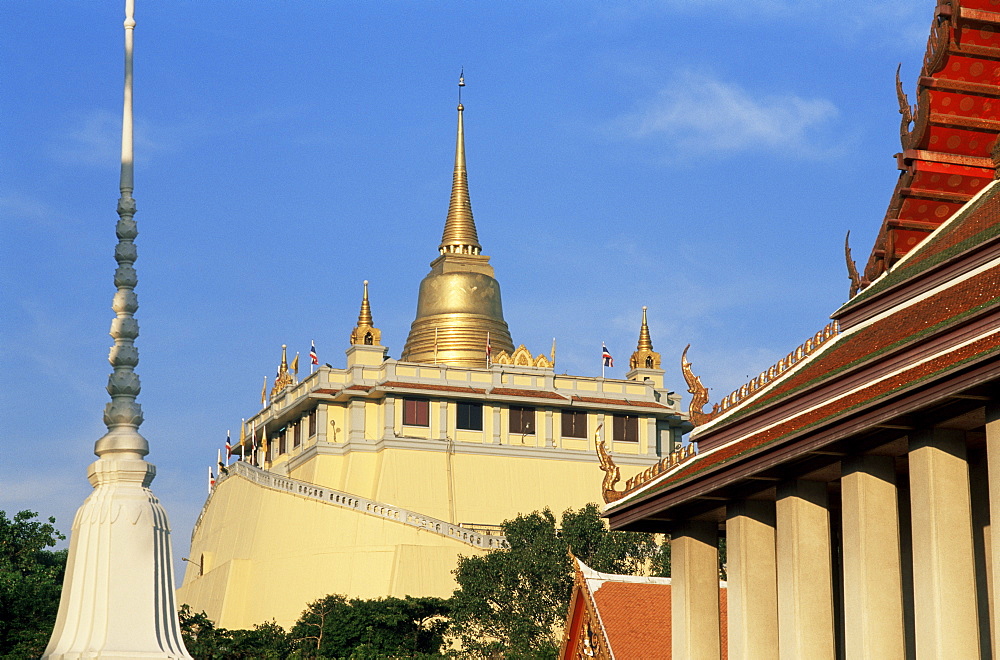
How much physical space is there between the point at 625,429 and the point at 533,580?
2498 centimetres

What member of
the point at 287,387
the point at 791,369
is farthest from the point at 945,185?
the point at 287,387

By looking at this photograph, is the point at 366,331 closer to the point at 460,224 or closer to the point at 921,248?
the point at 460,224

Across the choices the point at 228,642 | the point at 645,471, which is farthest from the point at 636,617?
the point at 228,642

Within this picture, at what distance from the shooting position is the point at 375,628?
60875mm

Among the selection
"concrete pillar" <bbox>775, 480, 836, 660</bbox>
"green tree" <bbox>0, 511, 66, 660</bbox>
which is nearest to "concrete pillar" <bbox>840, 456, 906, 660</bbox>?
"concrete pillar" <bbox>775, 480, 836, 660</bbox>

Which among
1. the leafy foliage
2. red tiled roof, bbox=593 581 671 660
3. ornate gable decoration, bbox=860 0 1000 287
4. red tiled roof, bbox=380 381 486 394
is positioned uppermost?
red tiled roof, bbox=380 381 486 394

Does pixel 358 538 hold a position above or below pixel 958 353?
above

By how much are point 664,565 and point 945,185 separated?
100 ft

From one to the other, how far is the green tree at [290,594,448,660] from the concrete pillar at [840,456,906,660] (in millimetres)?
38816

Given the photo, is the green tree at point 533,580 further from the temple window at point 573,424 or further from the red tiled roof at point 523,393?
the temple window at point 573,424

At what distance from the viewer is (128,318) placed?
15.8 meters

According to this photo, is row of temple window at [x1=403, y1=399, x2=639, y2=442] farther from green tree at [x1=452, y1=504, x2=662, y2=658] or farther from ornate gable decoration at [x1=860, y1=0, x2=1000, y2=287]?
ornate gable decoration at [x1=860, y1=0, x2=1000, y2=287]

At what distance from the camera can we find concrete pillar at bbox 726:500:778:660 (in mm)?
23656

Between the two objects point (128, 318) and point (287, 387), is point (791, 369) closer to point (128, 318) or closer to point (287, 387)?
point (128, 318)
